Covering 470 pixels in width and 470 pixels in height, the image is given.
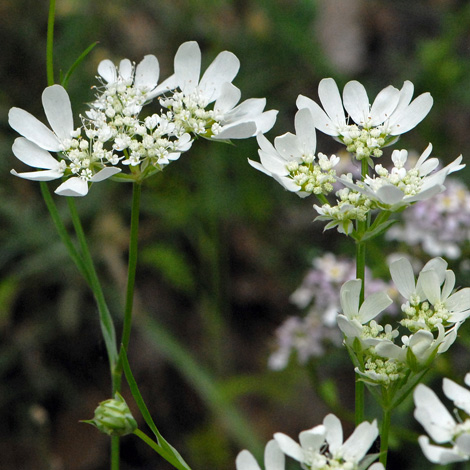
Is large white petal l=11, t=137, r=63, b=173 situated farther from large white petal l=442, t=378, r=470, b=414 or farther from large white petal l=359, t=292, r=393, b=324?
large white petal l=442, t=378, r=470, b=414

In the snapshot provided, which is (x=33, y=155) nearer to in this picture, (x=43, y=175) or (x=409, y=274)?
(x=43, y=175)

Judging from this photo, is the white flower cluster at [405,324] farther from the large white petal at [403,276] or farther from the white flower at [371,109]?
the white flower at [371,109]

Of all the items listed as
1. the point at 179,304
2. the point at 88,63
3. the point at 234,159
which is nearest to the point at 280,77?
the point at 234,159

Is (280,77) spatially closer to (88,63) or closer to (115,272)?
(88,63)

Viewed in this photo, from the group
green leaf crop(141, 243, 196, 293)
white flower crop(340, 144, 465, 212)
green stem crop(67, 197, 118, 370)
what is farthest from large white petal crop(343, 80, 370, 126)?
green leaf crop(141, 243, 196, 293)

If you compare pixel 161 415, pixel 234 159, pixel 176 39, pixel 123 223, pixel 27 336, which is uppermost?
pixel 176 39

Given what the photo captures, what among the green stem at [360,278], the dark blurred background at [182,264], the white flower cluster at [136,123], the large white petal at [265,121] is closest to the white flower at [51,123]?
the white flower cluster at [136,123]
